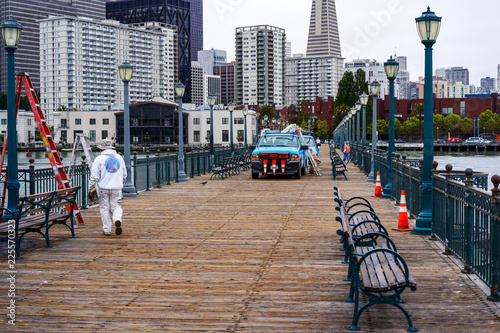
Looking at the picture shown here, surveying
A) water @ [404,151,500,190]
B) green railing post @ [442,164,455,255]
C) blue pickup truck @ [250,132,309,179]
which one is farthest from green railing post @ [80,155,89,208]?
water @ [404,151,500,190]

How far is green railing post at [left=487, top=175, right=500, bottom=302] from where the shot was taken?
264 inches

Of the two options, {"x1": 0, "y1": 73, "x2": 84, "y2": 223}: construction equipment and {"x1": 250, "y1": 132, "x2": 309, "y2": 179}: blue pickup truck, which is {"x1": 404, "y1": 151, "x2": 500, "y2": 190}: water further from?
{"x1": 0, "y1": 73, "x2": 84, "y2": 223}: construction equipment

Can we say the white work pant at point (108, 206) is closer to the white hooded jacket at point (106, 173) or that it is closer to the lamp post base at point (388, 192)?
the white hooded jacket at point (106, 173)

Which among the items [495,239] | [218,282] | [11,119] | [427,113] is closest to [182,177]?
[11,119]

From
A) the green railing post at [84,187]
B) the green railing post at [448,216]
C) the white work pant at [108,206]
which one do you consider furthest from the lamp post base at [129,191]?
the green railing post at [448,216]

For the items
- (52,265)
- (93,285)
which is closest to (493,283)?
(93,285)

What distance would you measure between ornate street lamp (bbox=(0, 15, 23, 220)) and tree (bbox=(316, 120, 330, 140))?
161056mm

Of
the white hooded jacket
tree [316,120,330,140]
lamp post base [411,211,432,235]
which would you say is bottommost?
lamp post base [411,211,432,235]

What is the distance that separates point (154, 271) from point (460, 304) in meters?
4.30

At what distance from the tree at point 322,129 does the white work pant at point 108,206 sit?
16080cm

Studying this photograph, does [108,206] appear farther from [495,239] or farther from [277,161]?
[277,161]

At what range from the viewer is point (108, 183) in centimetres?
1173

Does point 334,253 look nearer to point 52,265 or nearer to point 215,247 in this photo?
point 215,247

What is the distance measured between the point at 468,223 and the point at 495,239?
4.16ft
